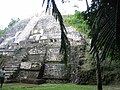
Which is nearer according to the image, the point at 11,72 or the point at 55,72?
the point at 55,72

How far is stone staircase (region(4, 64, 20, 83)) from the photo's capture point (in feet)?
42.9

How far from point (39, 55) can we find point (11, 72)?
2.31m

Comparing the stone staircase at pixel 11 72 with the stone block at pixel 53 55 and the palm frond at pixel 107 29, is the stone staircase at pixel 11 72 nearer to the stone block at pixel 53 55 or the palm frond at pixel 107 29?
the stone block at pixel 53 55

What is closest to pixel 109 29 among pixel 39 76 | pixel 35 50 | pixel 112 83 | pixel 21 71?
pixel 112 83

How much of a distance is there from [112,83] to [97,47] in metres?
9.43

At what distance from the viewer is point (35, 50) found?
15742 mm

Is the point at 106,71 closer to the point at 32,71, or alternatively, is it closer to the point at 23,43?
the point at 32,71

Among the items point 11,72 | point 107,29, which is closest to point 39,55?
point 11,72

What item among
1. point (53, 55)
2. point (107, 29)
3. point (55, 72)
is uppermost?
point (53, 55)

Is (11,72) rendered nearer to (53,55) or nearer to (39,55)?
(39,55)

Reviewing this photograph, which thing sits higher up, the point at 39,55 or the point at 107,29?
the point at 39,55

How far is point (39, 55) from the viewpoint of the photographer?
49.4 ft

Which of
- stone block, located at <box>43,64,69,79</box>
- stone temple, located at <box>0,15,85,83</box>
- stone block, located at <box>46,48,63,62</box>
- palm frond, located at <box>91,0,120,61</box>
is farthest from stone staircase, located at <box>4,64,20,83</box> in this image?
palm frond, located at <box>91,0,120,61</box>

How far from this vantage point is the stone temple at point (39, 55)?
1298 cm
